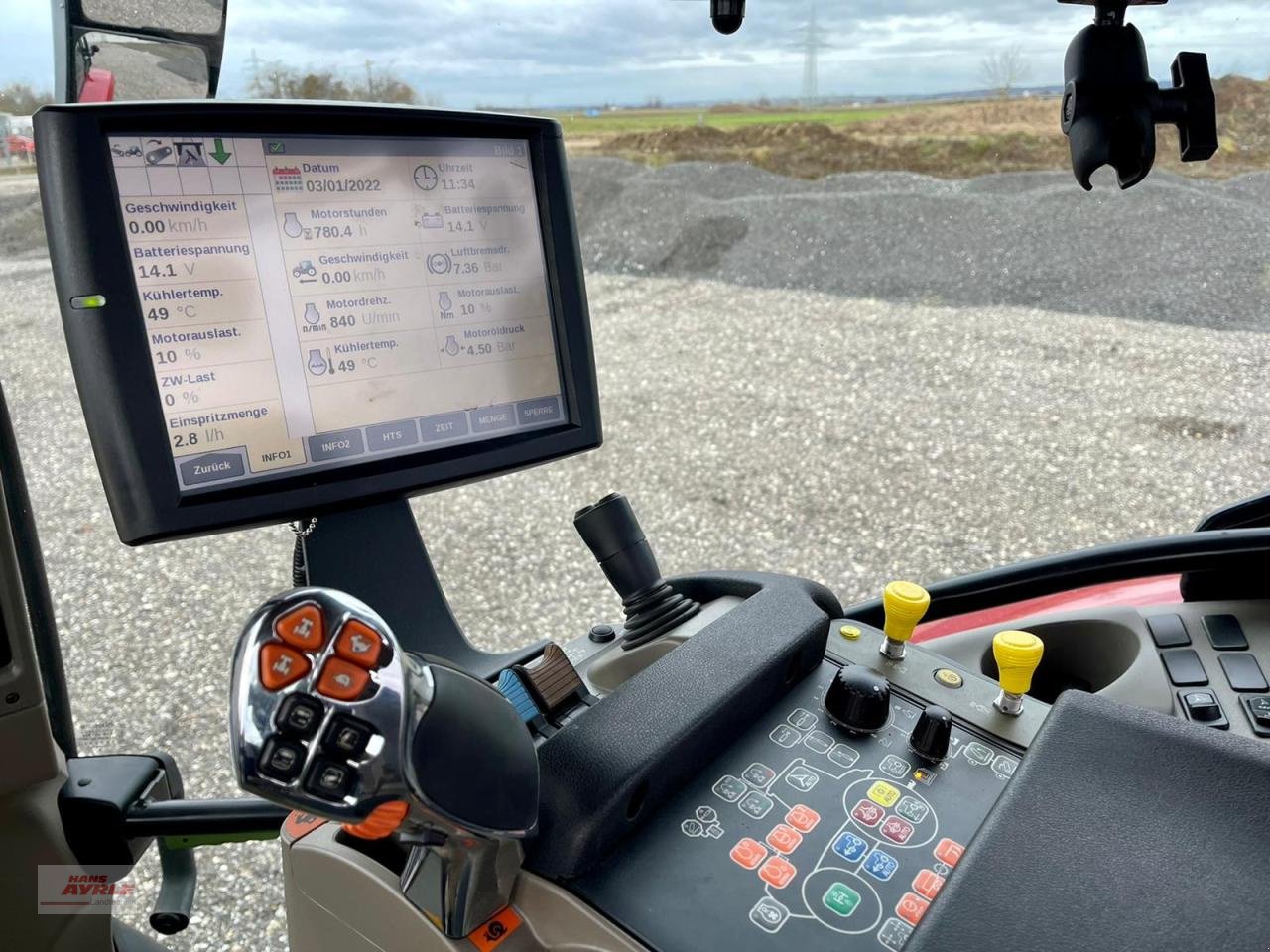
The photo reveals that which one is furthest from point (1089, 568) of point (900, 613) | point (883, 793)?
point (883, 793)

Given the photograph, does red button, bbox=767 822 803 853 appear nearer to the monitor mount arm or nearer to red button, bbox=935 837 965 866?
red button, bbox=935 837 965 866

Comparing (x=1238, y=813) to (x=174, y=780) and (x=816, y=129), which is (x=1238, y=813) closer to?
(x=174, y=780)

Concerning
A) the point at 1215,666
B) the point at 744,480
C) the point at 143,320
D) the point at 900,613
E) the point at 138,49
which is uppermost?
the point at 138,49

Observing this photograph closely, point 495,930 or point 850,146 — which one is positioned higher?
point 850,146

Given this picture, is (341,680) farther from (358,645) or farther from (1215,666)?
(1215,666)

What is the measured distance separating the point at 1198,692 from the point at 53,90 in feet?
3.11

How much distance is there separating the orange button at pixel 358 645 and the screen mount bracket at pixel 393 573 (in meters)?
0.28

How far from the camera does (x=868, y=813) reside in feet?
1.89

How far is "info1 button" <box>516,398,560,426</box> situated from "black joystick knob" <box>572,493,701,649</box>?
8 cm

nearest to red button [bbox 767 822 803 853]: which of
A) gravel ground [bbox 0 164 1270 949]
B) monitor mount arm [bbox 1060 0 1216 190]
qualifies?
monitor mount arm [bbox 1060 0 1216 190]

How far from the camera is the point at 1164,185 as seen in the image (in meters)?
4.10

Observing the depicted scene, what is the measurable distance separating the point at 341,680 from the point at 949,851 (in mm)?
356

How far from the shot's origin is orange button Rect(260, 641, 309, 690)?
0.39 meters

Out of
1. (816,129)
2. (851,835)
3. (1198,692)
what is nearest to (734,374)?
(1198,692)
